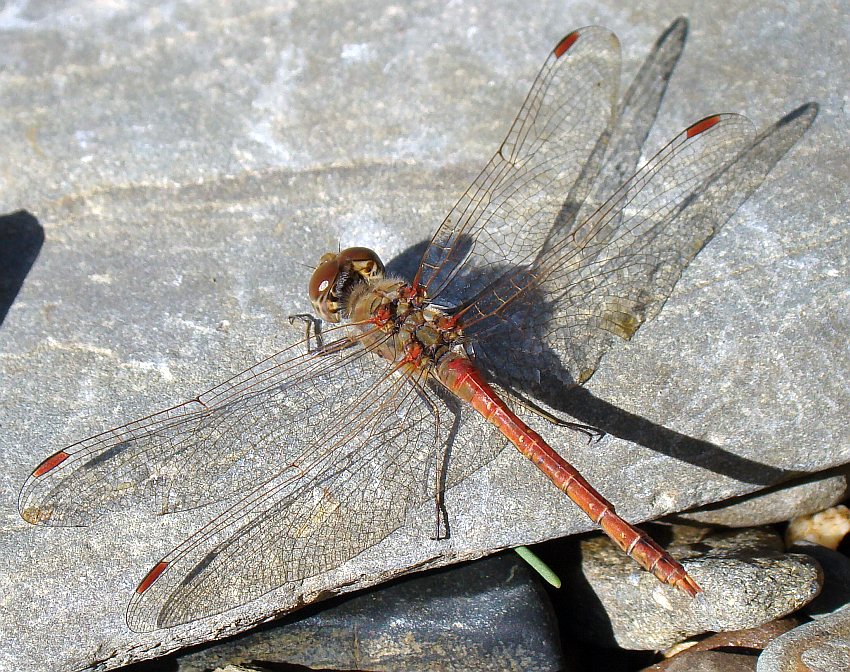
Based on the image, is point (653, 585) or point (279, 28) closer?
point (653, 585)

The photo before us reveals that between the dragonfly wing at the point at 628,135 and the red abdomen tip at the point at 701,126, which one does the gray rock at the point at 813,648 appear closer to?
the dragonfly wing at the point at 628,135

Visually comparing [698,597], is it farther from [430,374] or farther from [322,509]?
[322,509]

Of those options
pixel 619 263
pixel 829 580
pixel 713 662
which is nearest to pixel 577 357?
pixel 619 263

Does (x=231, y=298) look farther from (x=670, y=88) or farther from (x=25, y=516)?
(x=670, y=88)

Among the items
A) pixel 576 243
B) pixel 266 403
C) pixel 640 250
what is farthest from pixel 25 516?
pixel 640 250

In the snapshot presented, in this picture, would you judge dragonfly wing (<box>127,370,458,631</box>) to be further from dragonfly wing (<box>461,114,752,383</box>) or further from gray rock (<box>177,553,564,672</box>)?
dragonfly wing (<box>461,114,752,383</box>)

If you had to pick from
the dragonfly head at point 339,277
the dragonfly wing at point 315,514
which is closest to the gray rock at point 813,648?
the dragonfly wing at point 315,514
